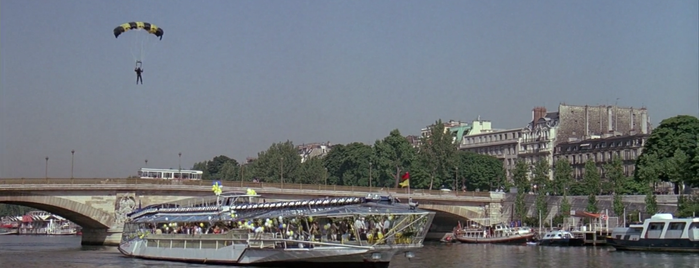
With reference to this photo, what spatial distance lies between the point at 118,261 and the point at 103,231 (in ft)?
91.2

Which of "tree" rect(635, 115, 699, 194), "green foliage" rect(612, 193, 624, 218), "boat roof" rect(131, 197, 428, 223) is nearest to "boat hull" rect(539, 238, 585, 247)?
"green foliage" rect(612, 193, 624, 218)

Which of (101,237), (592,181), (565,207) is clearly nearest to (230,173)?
(592,181)

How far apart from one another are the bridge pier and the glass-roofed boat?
99.6ft

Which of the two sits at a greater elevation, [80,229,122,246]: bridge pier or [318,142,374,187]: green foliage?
[318,142,374,187]: green foliage

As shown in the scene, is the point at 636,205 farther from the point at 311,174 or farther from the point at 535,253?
the point at 311,174

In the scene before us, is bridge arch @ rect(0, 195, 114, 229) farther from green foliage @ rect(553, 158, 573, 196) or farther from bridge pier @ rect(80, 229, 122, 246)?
green foliage @ rect(553, 158, 573, 196)

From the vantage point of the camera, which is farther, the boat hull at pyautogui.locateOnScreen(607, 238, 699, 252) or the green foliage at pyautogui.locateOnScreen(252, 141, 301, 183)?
the green foliage at pyautogui.locateOnScreen(252, 141, 301, 183)

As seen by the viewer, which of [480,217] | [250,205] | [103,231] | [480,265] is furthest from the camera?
[480,217]

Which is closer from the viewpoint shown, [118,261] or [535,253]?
[118,261]

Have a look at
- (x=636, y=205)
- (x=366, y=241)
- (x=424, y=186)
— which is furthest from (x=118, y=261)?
(x=424, y=186)

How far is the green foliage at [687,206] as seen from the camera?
90.0m

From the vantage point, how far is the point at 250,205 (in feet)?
193

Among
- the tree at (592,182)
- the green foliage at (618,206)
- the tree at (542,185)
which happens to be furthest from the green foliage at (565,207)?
the green foliage at (618,206)

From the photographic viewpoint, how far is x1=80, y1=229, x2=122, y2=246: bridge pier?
298 feet
